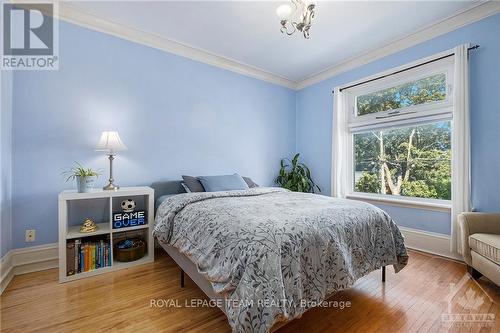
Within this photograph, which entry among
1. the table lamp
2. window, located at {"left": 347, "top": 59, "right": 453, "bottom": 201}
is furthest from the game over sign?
window, located at {"left": 347, "top": 59, "right": 453, "bottom": 201}

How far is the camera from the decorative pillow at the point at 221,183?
2615 millimetres

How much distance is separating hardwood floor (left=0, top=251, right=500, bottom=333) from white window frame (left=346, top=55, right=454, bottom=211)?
0.91 m

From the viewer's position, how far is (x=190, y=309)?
1536mm

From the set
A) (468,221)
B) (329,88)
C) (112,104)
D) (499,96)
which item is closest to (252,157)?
(329,88)

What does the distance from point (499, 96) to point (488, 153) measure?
0.54m

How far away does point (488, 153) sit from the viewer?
2.12m

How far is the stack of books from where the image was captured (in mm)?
1902

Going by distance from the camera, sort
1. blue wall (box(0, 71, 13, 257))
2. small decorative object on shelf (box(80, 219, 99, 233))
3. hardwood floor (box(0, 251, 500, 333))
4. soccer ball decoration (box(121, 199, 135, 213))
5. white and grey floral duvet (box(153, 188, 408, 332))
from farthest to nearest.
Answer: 1. soccer ball decoration (box(121, 199, 135, 213))
2. small decorative object on shelf (box(80, 219, 99, 233))
3. blue wall (box(0, 71, 13, 257))
4. hardwood floor (box(0, 251, 500, 333))
5. white and grey floral duvet (box(153, 188, 408, 332))

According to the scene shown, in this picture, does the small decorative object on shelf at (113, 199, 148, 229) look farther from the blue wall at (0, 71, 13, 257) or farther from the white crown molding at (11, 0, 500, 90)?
the white crown molding at (11, 0, 500, 90)

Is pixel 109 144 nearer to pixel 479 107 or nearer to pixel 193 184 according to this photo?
pixel 193 184

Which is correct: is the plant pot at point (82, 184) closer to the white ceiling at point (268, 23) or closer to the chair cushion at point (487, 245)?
the white ceiling at point (268, 23)

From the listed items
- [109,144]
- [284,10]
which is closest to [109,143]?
[109,144]

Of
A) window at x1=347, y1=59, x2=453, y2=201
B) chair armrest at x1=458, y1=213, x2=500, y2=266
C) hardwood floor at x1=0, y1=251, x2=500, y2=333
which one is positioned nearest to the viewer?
hardwood floor at x1=0, y1=251, x2=500, y2=333

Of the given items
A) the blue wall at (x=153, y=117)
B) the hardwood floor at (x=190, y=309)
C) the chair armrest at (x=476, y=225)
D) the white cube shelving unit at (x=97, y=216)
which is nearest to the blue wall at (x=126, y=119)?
the blue wall at (x=153, y=117)
